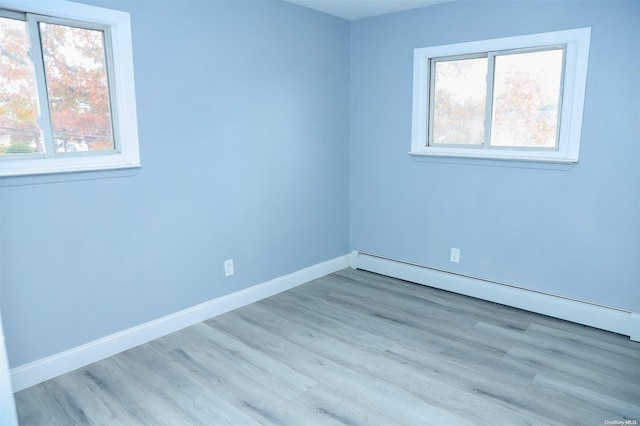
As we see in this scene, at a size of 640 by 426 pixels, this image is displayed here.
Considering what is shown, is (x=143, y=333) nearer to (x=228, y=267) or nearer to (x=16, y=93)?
(x=228, y=267)

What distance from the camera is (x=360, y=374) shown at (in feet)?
8.29

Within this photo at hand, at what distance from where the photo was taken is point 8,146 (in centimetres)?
230

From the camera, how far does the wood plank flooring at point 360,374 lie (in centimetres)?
217

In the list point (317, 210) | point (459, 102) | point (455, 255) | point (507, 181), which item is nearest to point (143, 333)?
point (317, 210)

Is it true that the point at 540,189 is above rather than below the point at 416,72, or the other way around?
below

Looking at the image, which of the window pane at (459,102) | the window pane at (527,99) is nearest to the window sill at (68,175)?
the window pane at (459,102)

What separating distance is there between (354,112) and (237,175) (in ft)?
4.89

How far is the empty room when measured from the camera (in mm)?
2322

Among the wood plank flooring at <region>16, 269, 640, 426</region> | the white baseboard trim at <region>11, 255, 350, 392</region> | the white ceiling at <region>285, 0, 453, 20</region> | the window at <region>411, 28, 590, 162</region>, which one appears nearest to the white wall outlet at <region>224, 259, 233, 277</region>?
the white baseboard trim at <region>11, 255, 350, 392</region>

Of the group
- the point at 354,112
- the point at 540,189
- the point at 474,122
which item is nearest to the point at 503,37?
the point at 474,122

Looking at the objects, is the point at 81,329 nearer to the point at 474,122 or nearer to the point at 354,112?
the point at 354,112

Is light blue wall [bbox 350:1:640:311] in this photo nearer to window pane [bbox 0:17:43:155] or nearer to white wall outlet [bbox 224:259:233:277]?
white wall outlet [bbox 224:259:233:277]

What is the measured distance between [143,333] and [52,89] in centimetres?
161

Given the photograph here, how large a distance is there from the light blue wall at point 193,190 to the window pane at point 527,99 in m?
1.46
